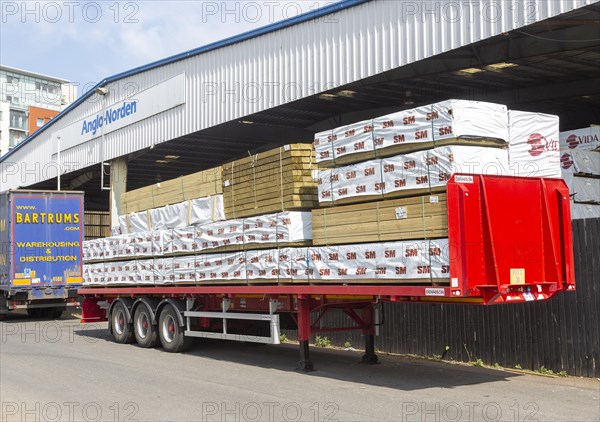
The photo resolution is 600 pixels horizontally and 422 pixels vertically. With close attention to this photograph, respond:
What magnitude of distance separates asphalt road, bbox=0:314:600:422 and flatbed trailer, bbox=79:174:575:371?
0.80 metres

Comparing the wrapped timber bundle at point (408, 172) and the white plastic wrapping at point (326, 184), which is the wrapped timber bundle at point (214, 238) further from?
the wrapped timber bundle at point (408, 172)

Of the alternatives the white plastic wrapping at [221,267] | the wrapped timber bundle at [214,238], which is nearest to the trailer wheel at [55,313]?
the wrapped timber bundle at [214,238]

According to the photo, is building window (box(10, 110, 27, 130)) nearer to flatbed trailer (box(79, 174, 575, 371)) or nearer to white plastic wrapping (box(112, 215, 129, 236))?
white plastic wrapping (box(112, 215, 129, 236))

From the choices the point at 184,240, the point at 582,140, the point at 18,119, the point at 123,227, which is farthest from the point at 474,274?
the point at 18,119

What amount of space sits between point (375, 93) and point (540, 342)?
9.43 m

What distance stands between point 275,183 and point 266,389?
353cm

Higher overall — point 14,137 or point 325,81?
point 14,137

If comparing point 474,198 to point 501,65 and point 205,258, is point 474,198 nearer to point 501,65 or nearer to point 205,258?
point 205,258

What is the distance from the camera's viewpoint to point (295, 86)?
1630 centimetres

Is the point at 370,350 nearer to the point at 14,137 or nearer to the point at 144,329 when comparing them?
the point at 144,329

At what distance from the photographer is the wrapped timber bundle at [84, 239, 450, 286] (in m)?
9.10

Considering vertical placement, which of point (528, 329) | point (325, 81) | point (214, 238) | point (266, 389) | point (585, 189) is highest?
point (325, 81)

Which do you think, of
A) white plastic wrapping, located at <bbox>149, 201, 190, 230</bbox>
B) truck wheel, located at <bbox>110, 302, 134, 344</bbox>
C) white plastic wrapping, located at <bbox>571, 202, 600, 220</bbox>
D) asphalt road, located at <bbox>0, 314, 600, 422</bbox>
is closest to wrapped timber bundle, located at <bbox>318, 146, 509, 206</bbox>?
asphalt road, located at <bbox>0, 314, 600, 422</bbox>

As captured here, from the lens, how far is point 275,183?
457 inches
